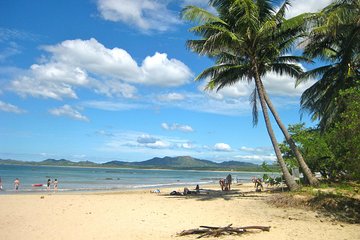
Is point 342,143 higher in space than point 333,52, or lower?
lower

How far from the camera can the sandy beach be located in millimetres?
9664

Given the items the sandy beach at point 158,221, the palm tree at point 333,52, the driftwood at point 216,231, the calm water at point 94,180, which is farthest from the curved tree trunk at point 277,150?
the calm water at point 94,180

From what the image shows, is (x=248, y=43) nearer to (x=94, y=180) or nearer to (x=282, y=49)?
(x=282, y=49)

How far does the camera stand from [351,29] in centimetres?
1689

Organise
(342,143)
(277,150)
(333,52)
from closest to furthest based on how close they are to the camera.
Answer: (342,143) < (277,150) < (333,52)

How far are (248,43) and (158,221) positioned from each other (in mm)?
9471

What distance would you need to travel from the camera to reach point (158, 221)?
38.2 ft

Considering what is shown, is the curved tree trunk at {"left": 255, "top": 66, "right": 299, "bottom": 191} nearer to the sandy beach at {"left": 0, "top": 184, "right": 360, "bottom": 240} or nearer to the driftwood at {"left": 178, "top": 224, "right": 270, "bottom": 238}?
the sandy beach at {"left": 0, "top": 184, "right": 360, "bottom": 240}

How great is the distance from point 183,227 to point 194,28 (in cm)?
899

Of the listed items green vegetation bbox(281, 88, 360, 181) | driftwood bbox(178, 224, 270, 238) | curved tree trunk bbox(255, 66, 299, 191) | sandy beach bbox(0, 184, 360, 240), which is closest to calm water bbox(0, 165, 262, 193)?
sandy beach bbox(0, 184, 360, 240)

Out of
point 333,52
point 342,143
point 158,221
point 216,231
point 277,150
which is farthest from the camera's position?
point 333,52

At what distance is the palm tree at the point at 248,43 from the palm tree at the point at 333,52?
1.22m

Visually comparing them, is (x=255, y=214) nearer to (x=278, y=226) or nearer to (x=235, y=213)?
(x=235, y=213)

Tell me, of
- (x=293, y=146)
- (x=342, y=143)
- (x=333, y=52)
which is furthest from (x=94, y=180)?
(x=342, y=143)
